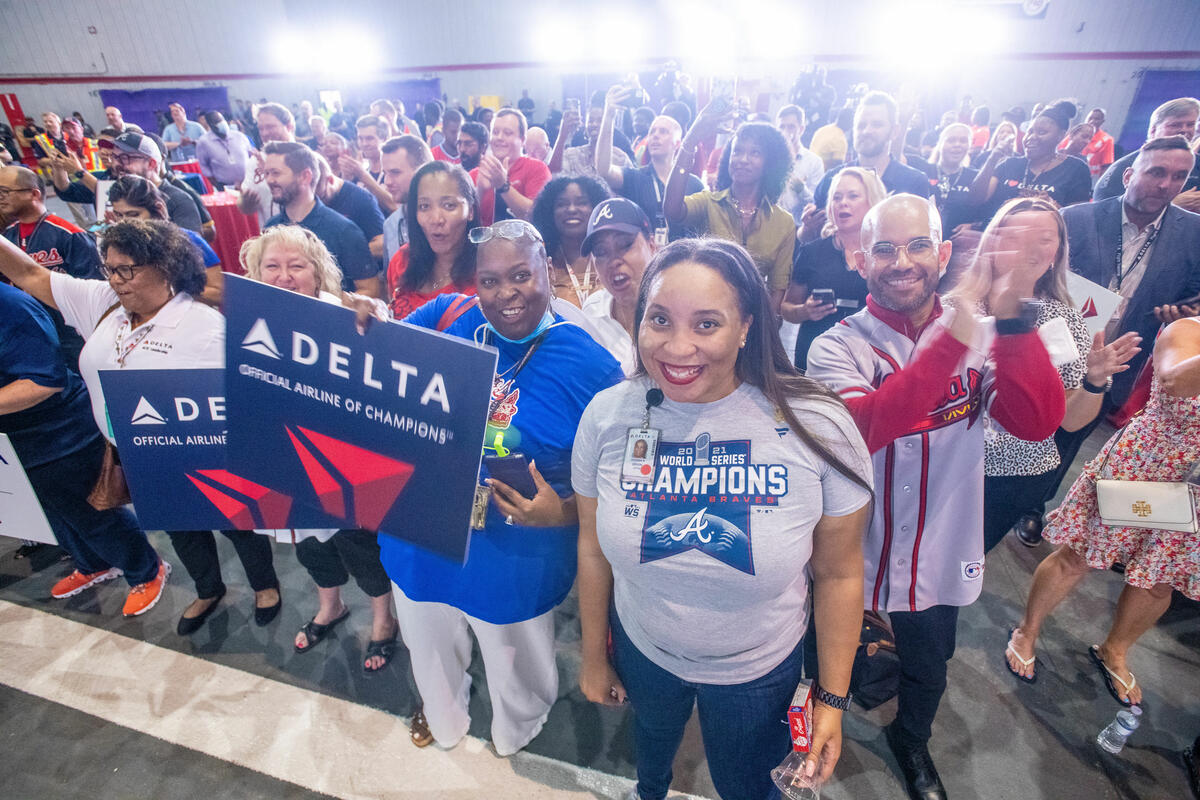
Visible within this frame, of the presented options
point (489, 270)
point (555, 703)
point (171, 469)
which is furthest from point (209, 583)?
point (489, 270)

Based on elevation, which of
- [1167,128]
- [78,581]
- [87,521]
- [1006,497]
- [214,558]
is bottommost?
[78,581]

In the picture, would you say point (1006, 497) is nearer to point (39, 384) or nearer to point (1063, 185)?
point (1063, 185)

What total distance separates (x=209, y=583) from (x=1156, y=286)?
18.1ft

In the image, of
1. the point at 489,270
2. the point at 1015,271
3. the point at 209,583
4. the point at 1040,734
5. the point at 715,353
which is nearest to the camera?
the point at 715,353

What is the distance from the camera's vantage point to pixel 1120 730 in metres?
2.20

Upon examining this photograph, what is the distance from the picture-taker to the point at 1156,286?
3.16 m

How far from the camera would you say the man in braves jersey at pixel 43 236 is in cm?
287

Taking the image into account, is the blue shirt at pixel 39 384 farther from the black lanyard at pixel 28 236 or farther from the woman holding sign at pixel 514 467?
the woman holding sign at pixel 514 467

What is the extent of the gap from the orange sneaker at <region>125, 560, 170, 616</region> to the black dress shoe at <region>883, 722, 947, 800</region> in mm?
3747

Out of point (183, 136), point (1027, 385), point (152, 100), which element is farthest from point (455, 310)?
point (152, 100)

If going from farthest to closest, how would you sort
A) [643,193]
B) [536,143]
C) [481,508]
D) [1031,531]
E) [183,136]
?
1. [183,136]
2. [536,143]
3. [643,193]
4. [1031,531]
5. [481,508]

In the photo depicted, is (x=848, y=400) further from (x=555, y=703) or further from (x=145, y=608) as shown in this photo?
(x=145, y=608)

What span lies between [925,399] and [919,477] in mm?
339

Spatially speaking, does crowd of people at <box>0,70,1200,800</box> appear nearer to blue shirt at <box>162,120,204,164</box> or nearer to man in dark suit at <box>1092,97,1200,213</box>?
man in dark suit at <box>1092,97,1200,213</box>
